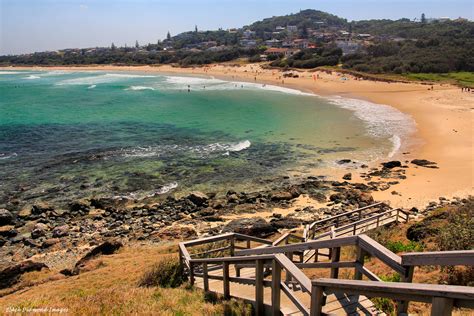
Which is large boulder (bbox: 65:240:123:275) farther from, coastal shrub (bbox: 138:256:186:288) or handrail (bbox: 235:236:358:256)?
handrail (bbox: 235:236:358:256)

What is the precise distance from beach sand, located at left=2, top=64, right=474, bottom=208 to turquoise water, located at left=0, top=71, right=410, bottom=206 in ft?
12.6

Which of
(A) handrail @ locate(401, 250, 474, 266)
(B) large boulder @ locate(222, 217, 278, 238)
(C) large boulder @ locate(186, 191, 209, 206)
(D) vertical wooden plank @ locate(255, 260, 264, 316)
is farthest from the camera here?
(C) large boulder @ locate(186, 191, 209, 206)

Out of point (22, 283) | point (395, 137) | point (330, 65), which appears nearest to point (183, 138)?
point (395, 137)

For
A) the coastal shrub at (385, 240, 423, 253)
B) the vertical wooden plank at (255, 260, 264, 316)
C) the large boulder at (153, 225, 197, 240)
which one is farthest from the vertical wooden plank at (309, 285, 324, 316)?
the large boulder at (153, 225, 197, 240)

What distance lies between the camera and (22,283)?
43.4 feet

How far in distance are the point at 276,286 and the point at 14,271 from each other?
43.3ft

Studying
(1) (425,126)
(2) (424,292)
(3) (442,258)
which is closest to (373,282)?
(2) (424,292)

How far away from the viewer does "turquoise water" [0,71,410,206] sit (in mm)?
24984

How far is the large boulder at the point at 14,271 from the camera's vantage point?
43.8ft

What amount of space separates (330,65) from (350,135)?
62.9 meters

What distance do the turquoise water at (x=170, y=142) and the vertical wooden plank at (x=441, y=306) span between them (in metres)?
21.2

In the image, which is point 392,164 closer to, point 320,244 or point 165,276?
point 165,276

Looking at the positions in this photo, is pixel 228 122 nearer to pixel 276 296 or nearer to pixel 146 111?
pixel 146 111

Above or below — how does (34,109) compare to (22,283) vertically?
above
